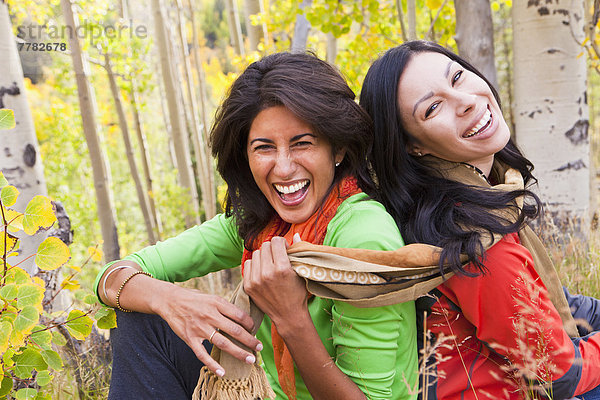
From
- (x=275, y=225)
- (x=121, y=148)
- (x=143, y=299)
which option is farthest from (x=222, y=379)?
(x=121, y=148)

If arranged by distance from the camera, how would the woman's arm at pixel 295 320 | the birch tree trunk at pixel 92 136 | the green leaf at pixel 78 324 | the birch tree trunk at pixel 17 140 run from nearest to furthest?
the woman's arm at pixel 295 320, the green leaf at pixel 78 324, the birch tree trunk at pixel 17 140, the birch tree trunk at pixel 92 136

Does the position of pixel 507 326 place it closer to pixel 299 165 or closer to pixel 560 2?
pixel 299 165

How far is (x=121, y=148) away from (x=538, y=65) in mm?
14147

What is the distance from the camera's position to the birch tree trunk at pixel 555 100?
3.55 metres

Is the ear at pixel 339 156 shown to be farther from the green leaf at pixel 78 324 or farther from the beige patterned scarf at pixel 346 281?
the green leaf at pixel 78 324

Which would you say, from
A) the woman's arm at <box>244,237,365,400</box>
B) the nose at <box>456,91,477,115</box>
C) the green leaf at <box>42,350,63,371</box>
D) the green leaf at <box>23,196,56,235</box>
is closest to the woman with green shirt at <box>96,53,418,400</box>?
the woman's arm at <box>244,237,365,400</box>

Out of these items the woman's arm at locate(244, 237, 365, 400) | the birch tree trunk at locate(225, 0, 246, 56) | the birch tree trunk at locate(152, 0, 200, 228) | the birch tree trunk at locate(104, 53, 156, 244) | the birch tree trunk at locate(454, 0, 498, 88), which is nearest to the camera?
the woman's arm at locate(244, 237, 365, 400)

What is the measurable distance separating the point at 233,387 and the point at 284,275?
0.38 meters

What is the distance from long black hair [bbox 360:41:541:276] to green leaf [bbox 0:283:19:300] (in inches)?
46.9

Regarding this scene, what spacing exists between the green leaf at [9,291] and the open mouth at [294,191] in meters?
0.87

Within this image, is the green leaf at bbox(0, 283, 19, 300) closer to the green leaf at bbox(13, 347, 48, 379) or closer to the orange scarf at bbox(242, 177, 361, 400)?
the green leaf at bbox(13, 347, 48, 379)

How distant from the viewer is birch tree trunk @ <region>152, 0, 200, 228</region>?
6.43m

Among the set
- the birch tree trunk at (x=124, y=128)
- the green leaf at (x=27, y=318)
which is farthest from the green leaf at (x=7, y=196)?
the birch tree trunk at (x=124, y=128)

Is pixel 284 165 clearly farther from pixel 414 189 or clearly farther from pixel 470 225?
pixel 470 225
